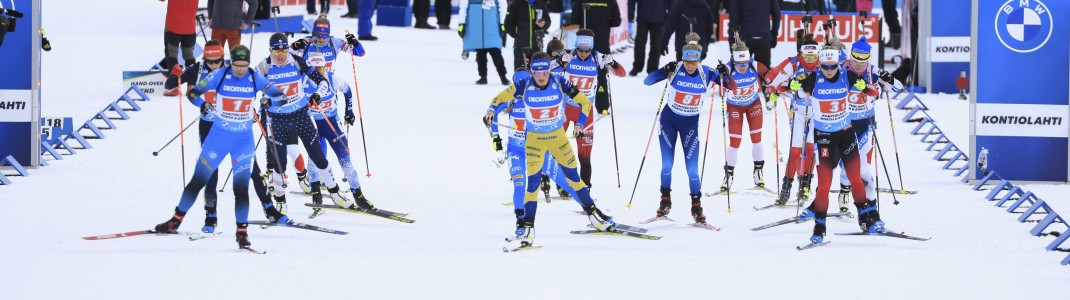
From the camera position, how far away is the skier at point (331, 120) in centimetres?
1465

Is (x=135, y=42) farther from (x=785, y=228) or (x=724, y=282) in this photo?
(x=724, y=282)

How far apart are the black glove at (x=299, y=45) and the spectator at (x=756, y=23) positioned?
24.2ft

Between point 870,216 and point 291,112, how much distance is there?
15.8 feet

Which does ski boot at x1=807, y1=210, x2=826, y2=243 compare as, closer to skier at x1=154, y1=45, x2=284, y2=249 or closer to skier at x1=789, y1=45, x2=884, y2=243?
skier at x1=789, y1=45, x2=884, y2=243

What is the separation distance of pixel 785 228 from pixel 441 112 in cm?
773

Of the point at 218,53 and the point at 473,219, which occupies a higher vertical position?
the point at 218,53

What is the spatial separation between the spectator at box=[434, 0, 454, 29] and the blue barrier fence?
35.2 feet

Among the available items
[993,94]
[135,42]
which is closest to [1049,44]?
[993,94]

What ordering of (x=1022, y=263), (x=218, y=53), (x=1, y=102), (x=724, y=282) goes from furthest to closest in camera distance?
(x=1, y=102) < (x=218, y=53) < (x=1022, y=263) < (x=724, y=282)

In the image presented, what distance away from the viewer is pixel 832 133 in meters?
13.1

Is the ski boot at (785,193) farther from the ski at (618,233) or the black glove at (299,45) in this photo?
the black glove at (299,45)

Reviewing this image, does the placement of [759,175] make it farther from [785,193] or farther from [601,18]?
[601,18]

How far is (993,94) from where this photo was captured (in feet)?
55.4

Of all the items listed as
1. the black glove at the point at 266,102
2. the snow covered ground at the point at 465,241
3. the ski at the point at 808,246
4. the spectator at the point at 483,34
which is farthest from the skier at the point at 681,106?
the spectator at the point at 483,34
